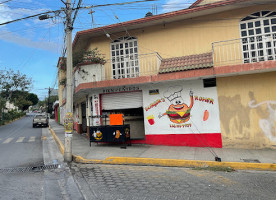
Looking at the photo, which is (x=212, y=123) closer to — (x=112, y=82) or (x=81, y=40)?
(x=112, y=82)

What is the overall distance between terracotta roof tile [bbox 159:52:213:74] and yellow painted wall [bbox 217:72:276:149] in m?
0.98

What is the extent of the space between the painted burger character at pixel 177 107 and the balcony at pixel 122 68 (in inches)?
47.0

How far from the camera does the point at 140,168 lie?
625 cm

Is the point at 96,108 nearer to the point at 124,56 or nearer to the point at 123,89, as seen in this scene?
the point at 123,89

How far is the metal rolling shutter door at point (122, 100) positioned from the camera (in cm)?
991

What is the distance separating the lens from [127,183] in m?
4.85

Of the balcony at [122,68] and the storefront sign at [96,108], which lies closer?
the balcony at [122,68]

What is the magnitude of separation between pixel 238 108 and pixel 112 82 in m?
5.37

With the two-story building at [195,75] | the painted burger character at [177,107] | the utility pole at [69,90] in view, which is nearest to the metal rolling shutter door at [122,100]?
the two-story building at [195,75]

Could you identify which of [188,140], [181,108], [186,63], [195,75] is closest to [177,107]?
[181,108]

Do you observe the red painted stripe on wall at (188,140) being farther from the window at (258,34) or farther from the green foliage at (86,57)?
the green foliage at (86,57)

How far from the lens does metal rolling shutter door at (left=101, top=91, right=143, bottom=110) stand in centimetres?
991

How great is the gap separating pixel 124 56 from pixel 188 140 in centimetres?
501

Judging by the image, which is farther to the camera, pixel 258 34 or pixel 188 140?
pixel 188 140
